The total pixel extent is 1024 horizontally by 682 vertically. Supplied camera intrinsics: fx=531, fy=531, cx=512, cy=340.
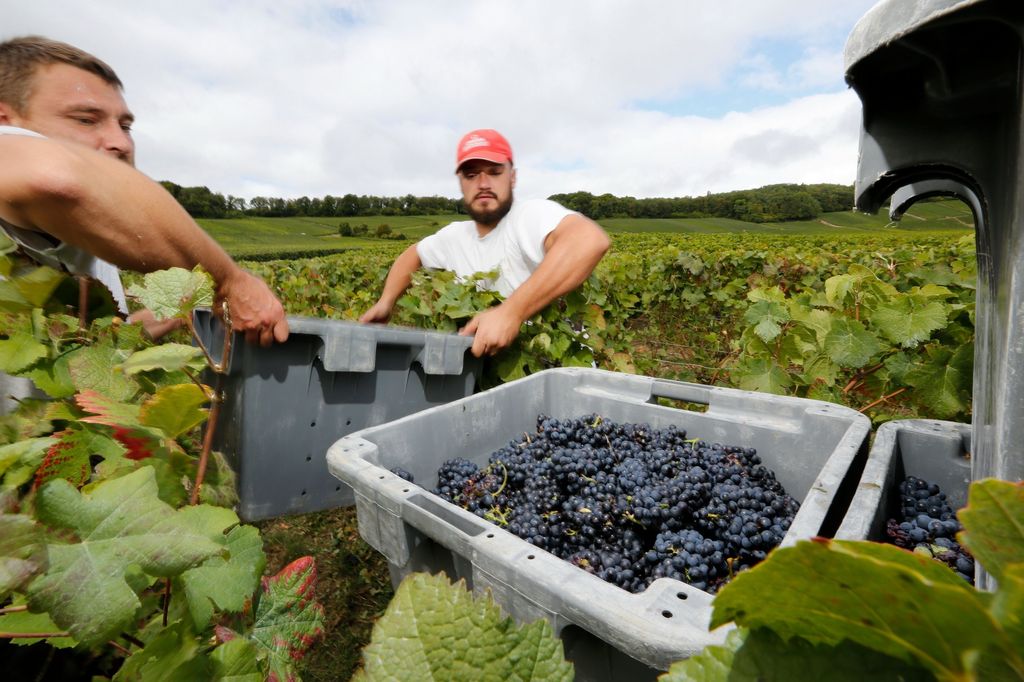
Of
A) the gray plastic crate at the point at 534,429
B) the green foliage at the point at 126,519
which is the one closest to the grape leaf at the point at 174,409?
the green foliage at the point at 126,519

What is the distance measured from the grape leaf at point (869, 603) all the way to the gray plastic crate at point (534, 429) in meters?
0.46

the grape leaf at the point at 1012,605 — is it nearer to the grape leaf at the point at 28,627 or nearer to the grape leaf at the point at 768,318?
the grape leaf at the point at 28,627

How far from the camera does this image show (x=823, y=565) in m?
0.22

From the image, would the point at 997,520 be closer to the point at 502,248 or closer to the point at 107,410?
the point at 107,410

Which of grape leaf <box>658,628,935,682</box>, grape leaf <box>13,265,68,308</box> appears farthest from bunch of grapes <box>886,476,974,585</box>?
grape leaf <box>13,265,68,308</box>

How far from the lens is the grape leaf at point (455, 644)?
0.34 m

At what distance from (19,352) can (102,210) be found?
76 cm

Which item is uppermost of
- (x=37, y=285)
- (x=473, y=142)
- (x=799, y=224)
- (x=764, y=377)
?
(x=799, y=224)

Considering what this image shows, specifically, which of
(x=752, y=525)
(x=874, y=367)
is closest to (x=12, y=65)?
(x=752, y=525)

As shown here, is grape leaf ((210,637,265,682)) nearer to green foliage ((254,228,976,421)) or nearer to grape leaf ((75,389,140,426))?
grape leaf ((75,389,140,426))

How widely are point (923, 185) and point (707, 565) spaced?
36.8 inches

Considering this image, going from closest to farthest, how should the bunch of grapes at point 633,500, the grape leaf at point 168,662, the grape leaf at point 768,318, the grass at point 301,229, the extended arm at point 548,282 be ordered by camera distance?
the grape leaf at point 168,662
the bunch of grapes at point 633,500
the grape leaf at point 768,318
the extended arm at point 548,282
the grass at point 301,229

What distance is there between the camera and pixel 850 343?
181 centimetres

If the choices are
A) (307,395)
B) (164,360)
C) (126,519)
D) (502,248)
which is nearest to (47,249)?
(307,395)
